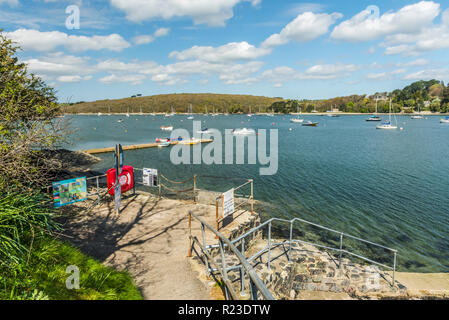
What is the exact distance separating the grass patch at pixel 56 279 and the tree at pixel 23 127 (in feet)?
7.17

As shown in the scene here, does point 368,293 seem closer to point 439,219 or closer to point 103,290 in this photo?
point 103,290

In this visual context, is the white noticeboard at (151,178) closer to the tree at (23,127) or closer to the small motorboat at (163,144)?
the tree at (23,127)

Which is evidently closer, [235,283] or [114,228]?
[235,283]

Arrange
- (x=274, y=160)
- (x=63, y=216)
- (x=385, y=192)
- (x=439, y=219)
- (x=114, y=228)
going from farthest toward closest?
(x=274, y=160) → (x=385, y=192) → (x=439, y=219) → (x=63, y=216) → (x=114, y=228)

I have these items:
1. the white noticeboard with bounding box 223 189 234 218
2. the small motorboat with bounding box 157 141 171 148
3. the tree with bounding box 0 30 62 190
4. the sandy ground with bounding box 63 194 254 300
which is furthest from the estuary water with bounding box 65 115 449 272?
the small motorboat with bounding box 157 141 171 148

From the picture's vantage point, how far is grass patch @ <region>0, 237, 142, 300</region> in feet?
15.4

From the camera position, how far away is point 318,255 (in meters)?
11.0

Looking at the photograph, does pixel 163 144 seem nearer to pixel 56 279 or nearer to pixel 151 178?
pixel 151 178

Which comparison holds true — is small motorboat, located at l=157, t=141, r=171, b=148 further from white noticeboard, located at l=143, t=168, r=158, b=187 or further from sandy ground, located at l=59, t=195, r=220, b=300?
sandy ground, located at l=59, t=195, r=220, b=300

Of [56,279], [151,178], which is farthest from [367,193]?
[56,279]
